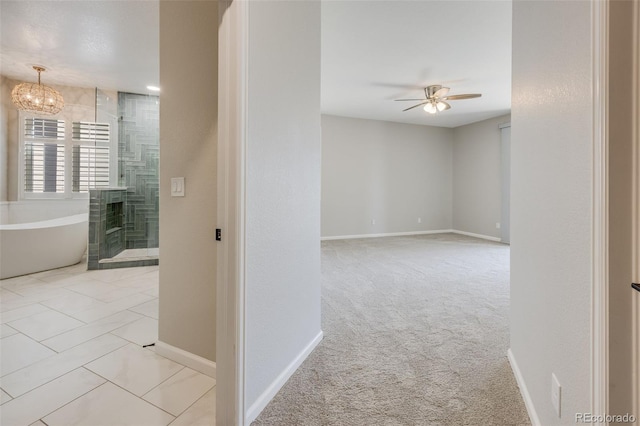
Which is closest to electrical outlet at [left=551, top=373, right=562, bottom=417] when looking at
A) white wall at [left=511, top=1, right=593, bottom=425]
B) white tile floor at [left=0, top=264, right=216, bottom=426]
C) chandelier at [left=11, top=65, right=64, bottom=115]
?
white wall at [left=511, top=1, right=593, bottom=425]

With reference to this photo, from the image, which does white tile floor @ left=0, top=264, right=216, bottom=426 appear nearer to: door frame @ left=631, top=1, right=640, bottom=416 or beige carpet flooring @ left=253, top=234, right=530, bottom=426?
beige carpet flooring @ left=253, top=234, right=530, bottom=426

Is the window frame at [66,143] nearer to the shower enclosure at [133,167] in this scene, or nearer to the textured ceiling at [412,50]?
the shower enclosure at [133,167]

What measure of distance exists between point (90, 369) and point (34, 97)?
4066 millimetres

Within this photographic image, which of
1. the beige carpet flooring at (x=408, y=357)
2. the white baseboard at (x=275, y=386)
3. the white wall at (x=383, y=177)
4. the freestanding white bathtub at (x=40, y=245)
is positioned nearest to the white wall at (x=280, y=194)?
the white baseboard at (x=275, y=386)

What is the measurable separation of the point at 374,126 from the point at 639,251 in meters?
6.59

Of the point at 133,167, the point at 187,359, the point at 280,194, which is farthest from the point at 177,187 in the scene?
the point at 133,167

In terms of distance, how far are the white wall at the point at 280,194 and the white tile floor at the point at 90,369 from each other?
462 millimetres

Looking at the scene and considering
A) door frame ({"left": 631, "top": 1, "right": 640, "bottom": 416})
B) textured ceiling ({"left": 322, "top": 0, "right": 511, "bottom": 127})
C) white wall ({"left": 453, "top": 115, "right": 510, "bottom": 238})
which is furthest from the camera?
white wall ({"left": 453, "top": 115, "right": 510, "bottom": 238})

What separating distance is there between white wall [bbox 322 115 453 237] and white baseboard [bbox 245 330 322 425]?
15.3 feet

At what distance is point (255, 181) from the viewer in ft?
4.41

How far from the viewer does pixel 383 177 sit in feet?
23.1

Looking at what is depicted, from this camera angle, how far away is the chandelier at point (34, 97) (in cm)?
378

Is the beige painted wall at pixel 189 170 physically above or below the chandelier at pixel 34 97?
below

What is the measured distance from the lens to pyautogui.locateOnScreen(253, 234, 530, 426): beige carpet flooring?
1.38 metres
